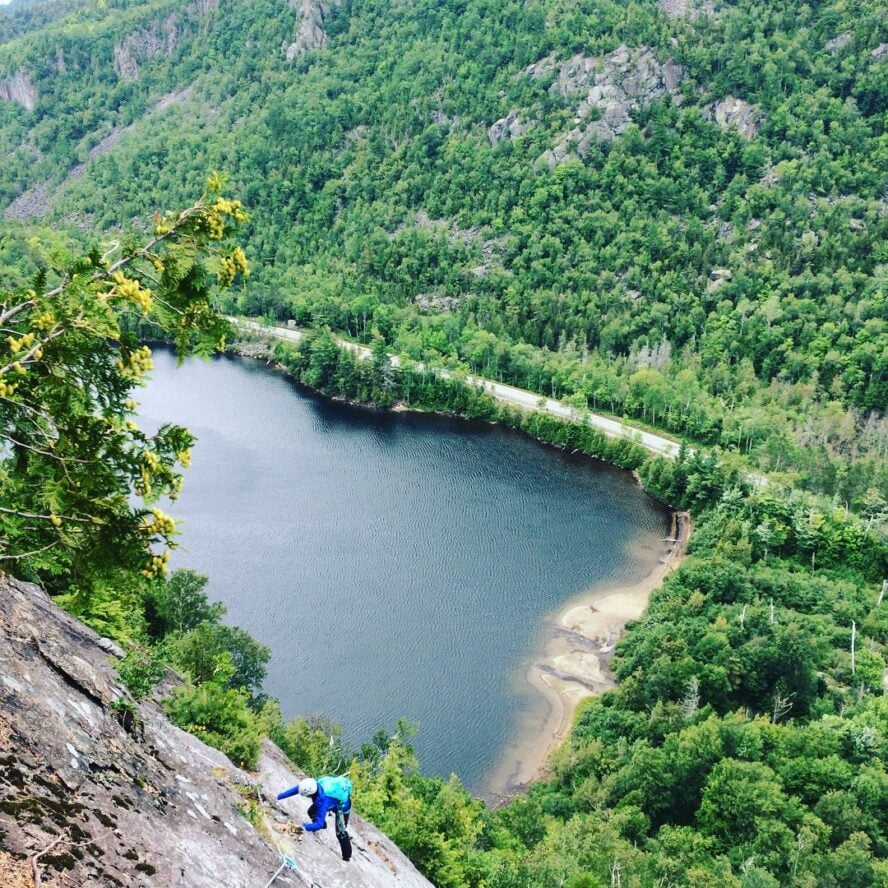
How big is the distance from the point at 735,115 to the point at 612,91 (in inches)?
690

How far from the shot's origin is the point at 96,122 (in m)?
171

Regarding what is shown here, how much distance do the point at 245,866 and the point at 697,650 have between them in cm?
3807

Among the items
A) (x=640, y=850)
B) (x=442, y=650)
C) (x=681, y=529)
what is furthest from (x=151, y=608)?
(x=681, y=529)

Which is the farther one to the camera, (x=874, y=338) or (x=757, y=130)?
(x=757, y=130)

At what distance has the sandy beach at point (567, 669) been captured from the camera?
42562mm

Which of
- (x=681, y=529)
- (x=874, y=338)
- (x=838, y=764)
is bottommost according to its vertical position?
(x=681, y=529)

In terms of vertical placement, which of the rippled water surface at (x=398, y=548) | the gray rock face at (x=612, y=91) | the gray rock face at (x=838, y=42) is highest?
the gray rock face at (x=838, y=42)

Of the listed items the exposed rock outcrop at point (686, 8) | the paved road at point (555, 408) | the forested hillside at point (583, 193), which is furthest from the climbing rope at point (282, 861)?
the exposed rock outcrop at point (686, 8)

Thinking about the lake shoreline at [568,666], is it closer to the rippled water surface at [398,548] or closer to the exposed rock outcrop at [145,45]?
the rippled water surface at [398,548]

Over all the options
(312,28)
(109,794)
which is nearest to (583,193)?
(312,28)

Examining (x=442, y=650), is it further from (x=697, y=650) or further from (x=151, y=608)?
(x=151, y=608)

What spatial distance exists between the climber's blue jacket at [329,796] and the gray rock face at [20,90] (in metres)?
202

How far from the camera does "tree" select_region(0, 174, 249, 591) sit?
30.2ft

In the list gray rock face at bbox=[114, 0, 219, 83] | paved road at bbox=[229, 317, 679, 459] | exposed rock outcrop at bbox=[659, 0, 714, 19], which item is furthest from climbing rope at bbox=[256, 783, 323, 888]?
gray rock face at bbox=[114, 0, 219, 83]
